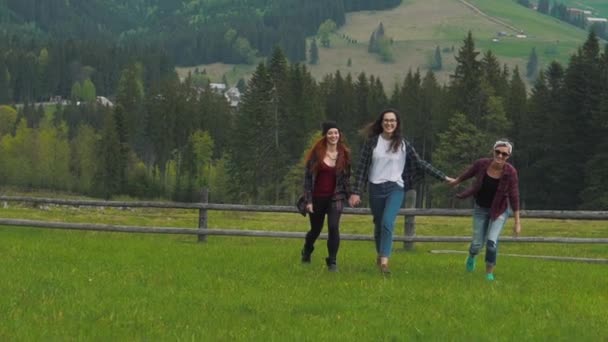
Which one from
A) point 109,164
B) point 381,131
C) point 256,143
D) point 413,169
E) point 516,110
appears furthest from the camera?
point 109,164

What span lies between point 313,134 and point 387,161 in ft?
273

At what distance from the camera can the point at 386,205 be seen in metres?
13.5

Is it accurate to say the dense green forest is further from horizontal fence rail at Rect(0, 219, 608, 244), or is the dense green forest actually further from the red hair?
the red hair

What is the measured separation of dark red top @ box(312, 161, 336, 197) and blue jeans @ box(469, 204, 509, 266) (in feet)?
7.48

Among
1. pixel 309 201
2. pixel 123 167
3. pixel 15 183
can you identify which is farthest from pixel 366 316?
pixel 15 183

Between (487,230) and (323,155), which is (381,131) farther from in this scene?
(487,230)

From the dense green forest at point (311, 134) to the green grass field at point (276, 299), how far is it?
180 ft

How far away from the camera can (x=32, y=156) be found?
129 metres

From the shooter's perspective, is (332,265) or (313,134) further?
(313,134)

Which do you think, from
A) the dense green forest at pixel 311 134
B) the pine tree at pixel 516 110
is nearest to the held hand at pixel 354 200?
the dense green forest at pixel 311 134

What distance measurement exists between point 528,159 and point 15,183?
7604 cm

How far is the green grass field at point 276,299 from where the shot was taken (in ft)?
28.8

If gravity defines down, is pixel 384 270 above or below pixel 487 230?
below

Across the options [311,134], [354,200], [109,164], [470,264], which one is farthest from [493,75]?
[354,200]
